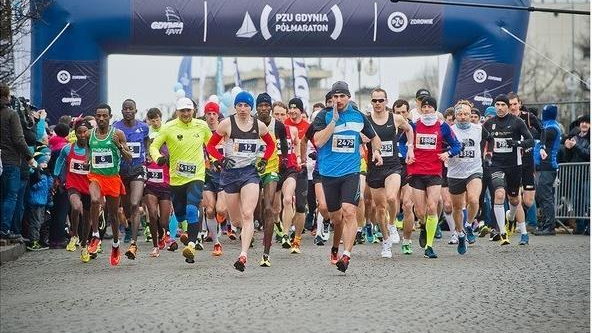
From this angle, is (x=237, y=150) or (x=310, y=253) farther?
(x=310, y=253)

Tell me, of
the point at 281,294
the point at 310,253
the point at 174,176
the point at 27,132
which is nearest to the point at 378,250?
the point at 310,253

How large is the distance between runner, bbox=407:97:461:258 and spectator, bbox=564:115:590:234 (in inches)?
268

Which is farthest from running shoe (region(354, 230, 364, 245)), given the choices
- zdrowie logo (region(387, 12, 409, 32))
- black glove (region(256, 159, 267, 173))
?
zdrowie logo (region(387, 12, 409, 32))

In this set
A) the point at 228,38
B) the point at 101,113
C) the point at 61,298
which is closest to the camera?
the point at 61,298

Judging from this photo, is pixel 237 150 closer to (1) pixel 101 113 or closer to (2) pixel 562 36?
(1) pixel 101 113

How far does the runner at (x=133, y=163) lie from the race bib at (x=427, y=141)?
320 cm

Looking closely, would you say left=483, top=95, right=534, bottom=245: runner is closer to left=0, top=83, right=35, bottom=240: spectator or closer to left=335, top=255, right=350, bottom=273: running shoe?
left=335, top=255, right=350, bottom=273: running shoe

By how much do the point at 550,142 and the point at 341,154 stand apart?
29.6ft

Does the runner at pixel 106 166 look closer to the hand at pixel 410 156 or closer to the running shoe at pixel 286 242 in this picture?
the running shoe at pixel 286 242

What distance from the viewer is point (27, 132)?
1727cm

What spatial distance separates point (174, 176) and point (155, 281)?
3.34 metres

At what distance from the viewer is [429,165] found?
653 inches

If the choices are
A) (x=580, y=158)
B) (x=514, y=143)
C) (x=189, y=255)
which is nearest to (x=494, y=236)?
(x=514, y=143)

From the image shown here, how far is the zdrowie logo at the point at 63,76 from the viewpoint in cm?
2425
